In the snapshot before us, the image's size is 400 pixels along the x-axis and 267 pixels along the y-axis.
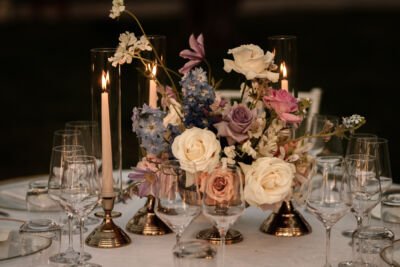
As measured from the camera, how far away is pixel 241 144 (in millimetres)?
2059

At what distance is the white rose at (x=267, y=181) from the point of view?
6.47ft

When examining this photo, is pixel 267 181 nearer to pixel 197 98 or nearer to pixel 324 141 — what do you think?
pixel 197 98

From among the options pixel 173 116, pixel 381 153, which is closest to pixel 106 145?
pixel 173 116

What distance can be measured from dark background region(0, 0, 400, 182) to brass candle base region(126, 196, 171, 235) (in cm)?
406

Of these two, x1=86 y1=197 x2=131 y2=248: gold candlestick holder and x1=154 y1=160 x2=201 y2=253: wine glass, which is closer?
x1=154 y1=160 x2=201 y2=253: wine glass

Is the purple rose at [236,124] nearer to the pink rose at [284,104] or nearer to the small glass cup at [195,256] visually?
the pink rose at [284,104]

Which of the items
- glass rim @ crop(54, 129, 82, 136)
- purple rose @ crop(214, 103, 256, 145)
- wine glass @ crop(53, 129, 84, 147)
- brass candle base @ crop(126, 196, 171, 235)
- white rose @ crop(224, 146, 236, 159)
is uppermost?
purple rose @ crop(214, 103, 256, 145)

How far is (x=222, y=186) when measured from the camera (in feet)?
5.60

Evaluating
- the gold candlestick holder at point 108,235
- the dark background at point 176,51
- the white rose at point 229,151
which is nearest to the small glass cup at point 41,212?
the gold candlestick holder at point 108,235

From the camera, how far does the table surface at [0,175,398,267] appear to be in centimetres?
201

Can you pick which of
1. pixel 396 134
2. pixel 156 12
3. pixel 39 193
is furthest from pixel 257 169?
pixel 156 12

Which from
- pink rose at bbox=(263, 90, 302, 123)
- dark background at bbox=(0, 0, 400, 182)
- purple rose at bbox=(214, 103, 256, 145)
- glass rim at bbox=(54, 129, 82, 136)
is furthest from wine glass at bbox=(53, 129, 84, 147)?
dark background at bbox=(0, 0, 400, 182)

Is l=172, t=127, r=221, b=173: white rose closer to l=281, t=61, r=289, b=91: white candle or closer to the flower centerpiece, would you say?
the flower centerpiece

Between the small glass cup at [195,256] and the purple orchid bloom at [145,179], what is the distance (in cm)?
53
